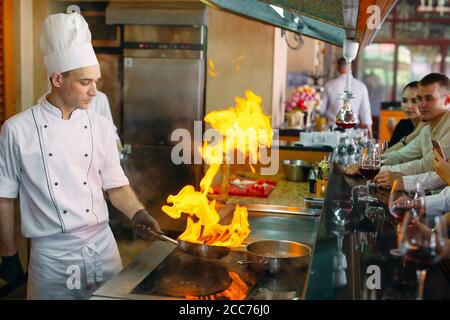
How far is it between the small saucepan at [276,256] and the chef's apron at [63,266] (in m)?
0.77

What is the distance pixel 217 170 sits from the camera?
3.92 m

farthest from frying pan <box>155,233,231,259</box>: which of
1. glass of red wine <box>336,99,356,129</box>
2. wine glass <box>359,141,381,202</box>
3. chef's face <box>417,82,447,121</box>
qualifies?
chef's face <box>417,82,447,121</box>

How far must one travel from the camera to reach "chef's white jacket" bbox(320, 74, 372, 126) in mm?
8445

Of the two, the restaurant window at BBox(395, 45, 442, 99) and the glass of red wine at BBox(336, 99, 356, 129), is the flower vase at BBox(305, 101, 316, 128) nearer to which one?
Result: the glass of red wine at BBox(336, 99, 356, 129)

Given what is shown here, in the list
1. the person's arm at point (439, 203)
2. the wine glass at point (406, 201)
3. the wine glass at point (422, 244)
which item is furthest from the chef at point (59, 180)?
the person's arm at point (439, 203)

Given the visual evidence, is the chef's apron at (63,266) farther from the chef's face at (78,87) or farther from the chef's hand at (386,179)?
the chef's hand at (386,179)

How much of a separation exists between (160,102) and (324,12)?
3697 mm

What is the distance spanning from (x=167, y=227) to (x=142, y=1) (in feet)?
8.25

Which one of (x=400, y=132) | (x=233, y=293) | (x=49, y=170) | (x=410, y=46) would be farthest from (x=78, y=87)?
(x=410, y=46)

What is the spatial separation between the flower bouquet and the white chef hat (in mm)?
4955

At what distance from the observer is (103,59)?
6555 mm

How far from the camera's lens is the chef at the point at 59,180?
8.30 feet

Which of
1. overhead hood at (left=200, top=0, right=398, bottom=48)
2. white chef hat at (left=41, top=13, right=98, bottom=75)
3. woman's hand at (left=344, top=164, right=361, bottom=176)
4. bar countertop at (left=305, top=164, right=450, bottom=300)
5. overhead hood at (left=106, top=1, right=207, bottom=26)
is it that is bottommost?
bar countertop at (left=305, top=164, right=450, bottom=300)
